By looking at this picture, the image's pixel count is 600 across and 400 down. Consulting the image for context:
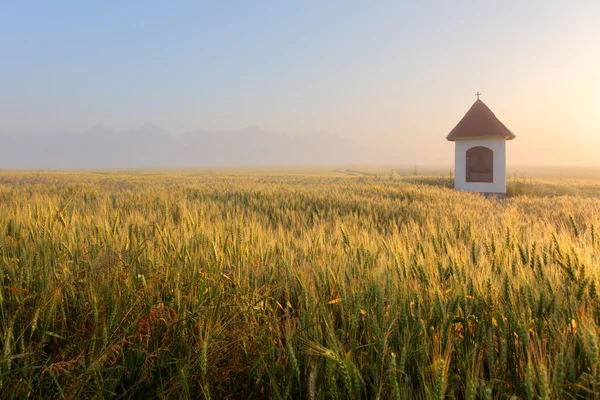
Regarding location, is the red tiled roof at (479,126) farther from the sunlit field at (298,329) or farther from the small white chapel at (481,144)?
the sunlit field at (298,329)

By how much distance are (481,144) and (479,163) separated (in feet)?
11.5

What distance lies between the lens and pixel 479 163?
59.2 feet

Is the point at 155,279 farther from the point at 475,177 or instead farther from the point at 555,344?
the point at 475,177

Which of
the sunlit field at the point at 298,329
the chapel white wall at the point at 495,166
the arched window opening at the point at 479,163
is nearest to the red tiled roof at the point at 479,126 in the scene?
the chapel white wall at the point at 495,166

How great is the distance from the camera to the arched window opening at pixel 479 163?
53.4ft

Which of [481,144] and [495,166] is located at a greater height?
[481,144]

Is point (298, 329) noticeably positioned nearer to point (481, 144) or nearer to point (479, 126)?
point (481, 144)

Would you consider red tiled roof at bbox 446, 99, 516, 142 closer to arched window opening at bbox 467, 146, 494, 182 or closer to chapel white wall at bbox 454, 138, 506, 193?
chapel white wall at bbox 454, 138, 506, 193

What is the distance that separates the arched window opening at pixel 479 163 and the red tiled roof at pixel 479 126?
1.59 m

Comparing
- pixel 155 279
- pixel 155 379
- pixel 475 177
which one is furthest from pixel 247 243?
pixel 475 177

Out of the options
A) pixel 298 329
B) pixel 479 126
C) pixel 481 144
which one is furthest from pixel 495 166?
pixel 298 329

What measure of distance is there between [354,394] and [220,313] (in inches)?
31.2

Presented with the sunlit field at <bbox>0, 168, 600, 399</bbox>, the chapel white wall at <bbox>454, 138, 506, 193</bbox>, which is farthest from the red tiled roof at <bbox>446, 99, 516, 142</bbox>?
the sunlit field at <bbox>0, 168, 600, 399</bbox>

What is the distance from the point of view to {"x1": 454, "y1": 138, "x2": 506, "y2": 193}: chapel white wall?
47.6 feet
